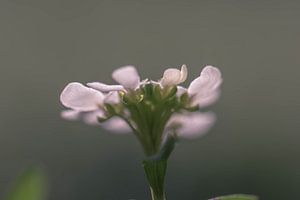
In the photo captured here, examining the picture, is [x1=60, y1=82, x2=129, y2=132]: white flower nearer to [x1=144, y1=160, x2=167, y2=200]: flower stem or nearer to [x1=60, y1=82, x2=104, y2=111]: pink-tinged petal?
[x1=60, y1=82, x2=104, y2=111]: pink-tinged petal

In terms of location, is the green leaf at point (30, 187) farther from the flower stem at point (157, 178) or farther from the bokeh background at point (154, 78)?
the bokeh background at point (154, 78)

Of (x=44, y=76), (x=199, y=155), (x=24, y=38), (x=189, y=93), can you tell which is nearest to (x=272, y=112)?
(x=199, y=155)

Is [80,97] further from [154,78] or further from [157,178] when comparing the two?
[154,78]

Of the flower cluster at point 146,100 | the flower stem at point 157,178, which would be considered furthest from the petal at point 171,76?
the flower stem at point 157,178

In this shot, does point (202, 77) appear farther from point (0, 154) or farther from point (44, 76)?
point (44, 76)

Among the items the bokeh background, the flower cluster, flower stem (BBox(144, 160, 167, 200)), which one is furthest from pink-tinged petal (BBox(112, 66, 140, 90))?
the bokeh background
